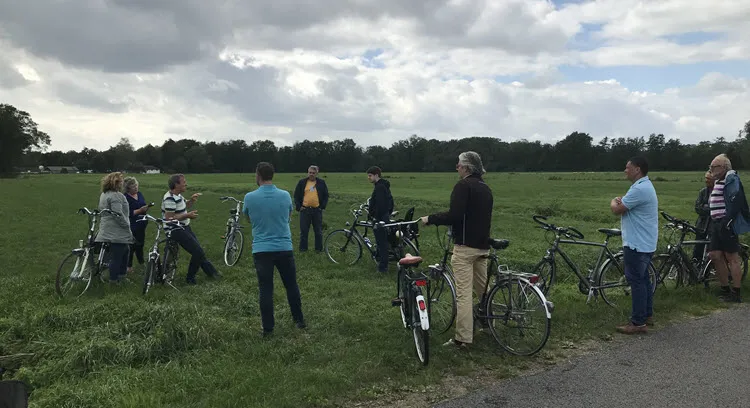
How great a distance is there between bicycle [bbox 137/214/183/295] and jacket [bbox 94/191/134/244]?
435 mm

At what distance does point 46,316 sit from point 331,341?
3887 mm

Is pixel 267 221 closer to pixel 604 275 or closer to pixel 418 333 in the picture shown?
pixel 418 333

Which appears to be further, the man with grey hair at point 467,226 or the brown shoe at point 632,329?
the brown shoe at point 632,329

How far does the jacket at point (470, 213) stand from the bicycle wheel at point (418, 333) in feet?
2.61

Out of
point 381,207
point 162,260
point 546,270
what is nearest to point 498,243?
point 546,270

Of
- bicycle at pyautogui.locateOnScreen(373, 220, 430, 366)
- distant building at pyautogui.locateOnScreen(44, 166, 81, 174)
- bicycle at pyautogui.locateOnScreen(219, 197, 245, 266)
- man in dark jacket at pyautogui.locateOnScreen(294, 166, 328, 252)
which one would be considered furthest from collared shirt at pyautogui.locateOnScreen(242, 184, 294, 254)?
distant building at pyautogui.locateOnScreen(44, 166, 81, 174)

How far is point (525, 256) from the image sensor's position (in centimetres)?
1198

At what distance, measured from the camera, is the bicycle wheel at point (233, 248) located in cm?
1135

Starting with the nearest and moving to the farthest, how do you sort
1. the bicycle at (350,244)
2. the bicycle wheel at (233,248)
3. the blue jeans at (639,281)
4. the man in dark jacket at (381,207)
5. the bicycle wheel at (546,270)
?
the blue jeans at (639,281)
the bicycle wheel at (546,270)
the man in dark jacket at (381,207)
the bicycle at (350,244)
the bicycle wheel at (233,248)

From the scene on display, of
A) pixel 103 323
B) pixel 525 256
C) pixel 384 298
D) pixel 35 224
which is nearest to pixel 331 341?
pixel 384 298

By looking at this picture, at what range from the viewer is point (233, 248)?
37.5 feet

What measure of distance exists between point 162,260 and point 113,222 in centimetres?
102

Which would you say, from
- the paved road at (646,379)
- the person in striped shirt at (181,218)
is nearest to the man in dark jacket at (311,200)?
the person in striped shirt at (181,218)

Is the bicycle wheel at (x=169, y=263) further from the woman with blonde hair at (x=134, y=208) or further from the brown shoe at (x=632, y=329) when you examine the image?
the brown shoe at (x=632, y=329)
